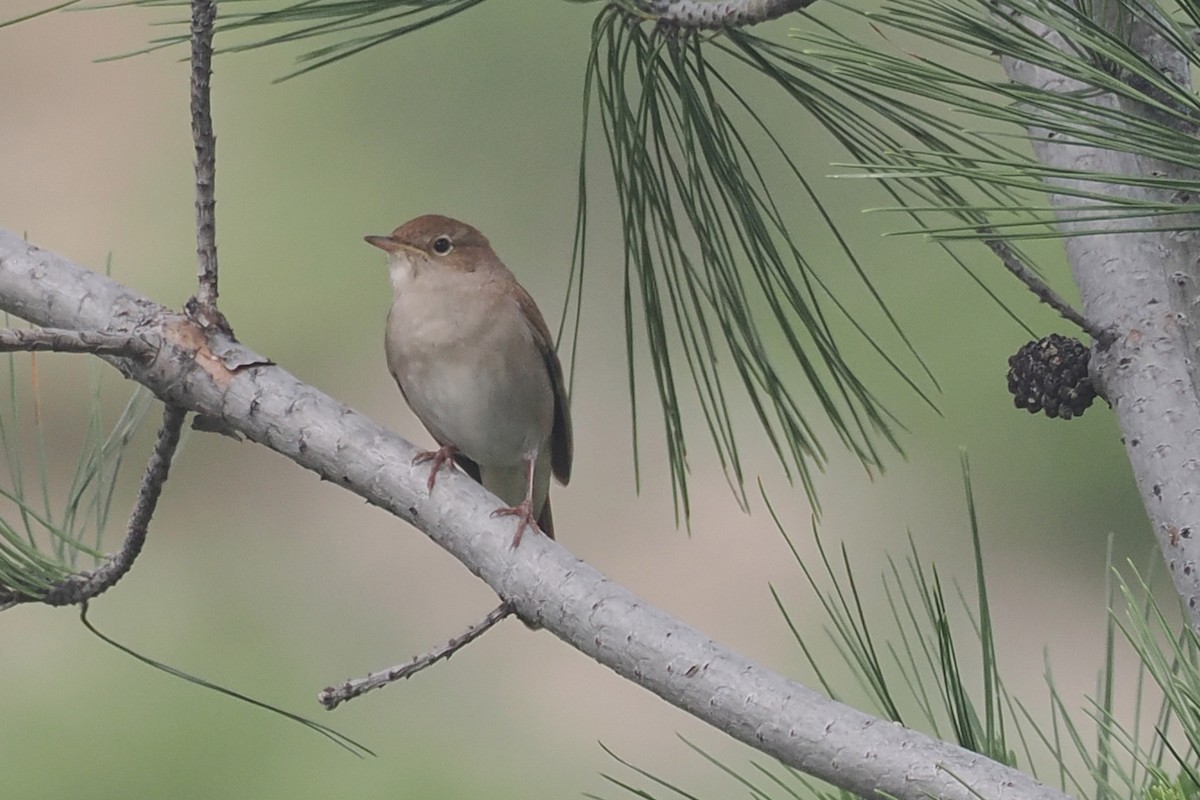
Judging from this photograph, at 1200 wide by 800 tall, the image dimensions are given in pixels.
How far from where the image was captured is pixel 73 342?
1.83 ft

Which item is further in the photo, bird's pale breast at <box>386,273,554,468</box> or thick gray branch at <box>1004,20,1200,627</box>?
bird's pale breast at <box>386,273,554,468</box>

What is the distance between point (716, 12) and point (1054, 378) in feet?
0.71

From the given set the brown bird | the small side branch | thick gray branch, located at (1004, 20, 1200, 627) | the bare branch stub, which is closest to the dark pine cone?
thick gray branch, located at (1004, 20, 1200, 627)

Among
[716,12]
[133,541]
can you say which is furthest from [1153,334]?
[133,541]

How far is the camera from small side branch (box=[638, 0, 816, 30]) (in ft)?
1.83

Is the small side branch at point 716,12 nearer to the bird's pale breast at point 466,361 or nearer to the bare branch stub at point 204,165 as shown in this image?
the bare branch stub at point 204,165

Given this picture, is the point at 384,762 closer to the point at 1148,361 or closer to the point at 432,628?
the point at 432,628

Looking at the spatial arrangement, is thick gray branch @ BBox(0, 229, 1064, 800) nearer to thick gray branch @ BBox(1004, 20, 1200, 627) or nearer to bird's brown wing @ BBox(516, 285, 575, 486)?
thick gray branch @ BBox(1004, 20, 1200, 627)

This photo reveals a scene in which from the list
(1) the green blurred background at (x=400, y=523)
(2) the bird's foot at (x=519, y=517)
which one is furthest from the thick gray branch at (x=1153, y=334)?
(1) the green blurred background at (x=400, y=523)

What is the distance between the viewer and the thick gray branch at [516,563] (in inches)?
18.8

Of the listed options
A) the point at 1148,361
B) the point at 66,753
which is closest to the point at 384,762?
the point at 66,753

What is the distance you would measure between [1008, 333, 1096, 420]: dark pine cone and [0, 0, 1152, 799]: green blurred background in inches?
49.5

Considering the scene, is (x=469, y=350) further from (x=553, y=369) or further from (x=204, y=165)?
(x=204, y=165)

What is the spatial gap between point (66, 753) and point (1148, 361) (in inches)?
66.1
